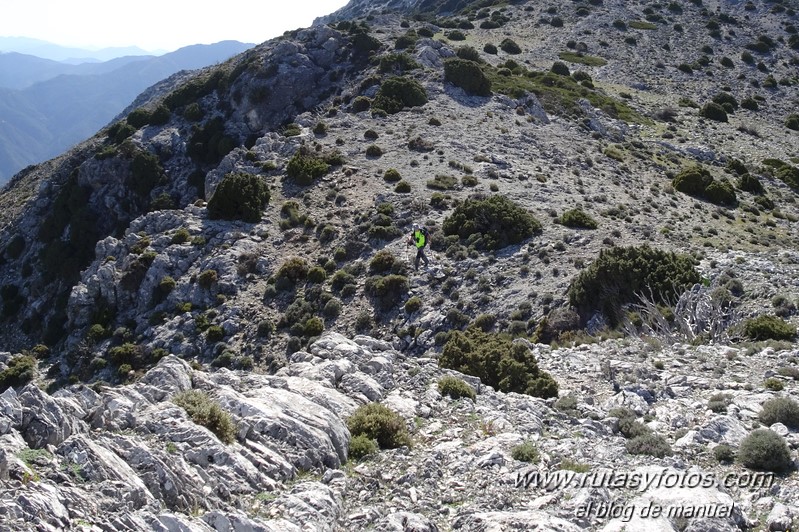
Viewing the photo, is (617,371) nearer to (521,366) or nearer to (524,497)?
(521,366)

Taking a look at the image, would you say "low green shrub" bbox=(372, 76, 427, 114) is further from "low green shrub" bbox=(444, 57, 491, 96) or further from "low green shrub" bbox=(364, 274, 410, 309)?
"low green shrub" bbox=(364, 274, 410, 309)

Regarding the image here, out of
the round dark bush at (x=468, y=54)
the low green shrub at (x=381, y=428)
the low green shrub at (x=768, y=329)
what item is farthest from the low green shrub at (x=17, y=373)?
the round dark bush at (x=468, y=54)

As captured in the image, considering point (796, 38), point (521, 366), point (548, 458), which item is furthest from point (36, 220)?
point (796, 38)

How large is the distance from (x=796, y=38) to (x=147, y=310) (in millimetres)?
77198

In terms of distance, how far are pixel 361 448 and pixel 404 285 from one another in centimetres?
1632

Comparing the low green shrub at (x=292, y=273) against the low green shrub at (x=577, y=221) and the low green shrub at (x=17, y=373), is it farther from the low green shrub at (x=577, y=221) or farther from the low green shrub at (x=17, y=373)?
the low green shrub at (x=17, y=373)

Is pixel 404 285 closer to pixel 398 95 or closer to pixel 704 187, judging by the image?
pixel 704 187

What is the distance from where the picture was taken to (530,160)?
41.5 m

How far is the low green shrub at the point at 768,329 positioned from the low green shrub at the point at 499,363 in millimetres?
6714

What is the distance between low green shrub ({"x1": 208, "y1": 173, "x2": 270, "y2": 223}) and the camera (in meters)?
36.6

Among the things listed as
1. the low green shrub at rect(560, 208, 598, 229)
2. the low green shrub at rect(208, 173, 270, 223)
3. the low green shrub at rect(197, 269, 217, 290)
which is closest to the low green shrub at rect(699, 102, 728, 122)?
the low green shrub at rect(560, 208, 598, 229)

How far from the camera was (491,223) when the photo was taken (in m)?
31.7

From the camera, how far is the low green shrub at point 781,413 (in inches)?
488

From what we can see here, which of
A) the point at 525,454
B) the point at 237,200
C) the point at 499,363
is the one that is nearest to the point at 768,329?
the point at 499,363
